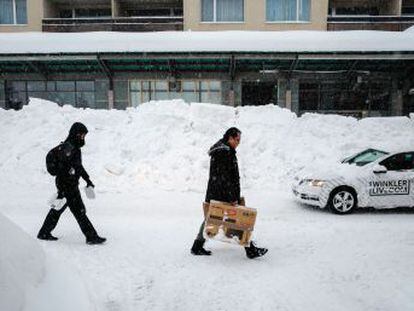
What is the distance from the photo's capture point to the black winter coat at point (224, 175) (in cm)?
Result: 534

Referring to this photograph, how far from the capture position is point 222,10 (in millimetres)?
23047

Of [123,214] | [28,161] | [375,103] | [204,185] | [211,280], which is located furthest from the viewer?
[375,103]

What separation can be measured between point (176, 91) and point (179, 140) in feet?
26.6

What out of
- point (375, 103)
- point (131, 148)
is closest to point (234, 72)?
point (375, 103)

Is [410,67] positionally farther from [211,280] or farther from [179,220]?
[211,280]

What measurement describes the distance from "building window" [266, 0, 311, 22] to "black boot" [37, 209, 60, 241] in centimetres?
2004

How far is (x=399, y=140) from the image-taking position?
517 inches

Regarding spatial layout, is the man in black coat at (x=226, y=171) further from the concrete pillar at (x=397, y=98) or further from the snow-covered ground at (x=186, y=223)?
the concrete pillar at (x=397, y=98)

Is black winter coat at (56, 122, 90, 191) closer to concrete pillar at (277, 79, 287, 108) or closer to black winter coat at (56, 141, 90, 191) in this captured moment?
black winter coat at (56, 141, 90, 191)

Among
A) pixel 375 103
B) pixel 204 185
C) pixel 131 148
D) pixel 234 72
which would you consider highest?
pixel 234 72

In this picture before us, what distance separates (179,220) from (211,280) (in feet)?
10.0

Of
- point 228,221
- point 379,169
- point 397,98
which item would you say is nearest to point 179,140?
point 379,169

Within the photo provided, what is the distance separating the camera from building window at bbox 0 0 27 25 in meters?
24.0

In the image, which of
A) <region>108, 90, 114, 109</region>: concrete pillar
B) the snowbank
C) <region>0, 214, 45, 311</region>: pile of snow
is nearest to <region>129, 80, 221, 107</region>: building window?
<region>108, 90, 114, 109</region>: concrete pillar
